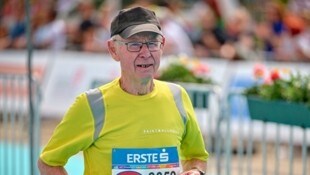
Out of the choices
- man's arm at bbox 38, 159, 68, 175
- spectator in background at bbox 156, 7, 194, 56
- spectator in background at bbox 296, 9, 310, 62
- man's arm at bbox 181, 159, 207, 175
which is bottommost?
man's arm at bbox 38, 159, 68, 175

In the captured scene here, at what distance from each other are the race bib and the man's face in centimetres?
38

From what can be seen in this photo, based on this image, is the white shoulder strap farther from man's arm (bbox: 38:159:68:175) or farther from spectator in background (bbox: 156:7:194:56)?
spectator in background (bbox: 156:7:194:56)

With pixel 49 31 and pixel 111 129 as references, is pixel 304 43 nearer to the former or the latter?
pixel 49 31

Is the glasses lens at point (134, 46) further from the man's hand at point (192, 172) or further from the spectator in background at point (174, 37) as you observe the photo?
the spectator in background at point (174, 37)

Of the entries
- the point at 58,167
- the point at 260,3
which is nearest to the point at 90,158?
the point at 58,167

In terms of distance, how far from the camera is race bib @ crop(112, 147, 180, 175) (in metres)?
4.82

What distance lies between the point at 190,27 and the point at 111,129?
32.6ft

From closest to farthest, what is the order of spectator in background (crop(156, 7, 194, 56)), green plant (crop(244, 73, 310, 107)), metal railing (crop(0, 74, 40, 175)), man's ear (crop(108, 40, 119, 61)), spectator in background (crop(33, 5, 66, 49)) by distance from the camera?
man's ear (crop(108, 40, 119, 61)) < green plant (crop(244, 73, 310, 107)) < metal railing (crop(0, 74, 40, 175)) < spectator in background (crop(156, 7, 194, 56)) < spectator in background (crop(33, 5, 66, 49))

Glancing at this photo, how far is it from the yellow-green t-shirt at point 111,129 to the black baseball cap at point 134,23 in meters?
0.30

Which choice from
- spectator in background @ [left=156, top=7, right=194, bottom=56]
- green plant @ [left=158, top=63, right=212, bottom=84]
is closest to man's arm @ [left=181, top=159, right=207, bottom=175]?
green plant @ [left=158, top=63, right=212, bottom=84]

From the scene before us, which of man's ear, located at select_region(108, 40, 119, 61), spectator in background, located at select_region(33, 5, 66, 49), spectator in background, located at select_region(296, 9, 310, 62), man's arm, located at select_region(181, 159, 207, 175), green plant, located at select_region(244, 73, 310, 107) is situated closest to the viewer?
man's ear, located at select_region(108, 40, 119, 61)

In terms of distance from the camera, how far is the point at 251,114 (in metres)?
7.93

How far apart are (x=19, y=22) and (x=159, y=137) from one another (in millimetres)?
11546

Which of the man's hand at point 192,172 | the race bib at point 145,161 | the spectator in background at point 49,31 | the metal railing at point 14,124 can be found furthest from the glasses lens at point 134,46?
the spectator in background at point 49,31
